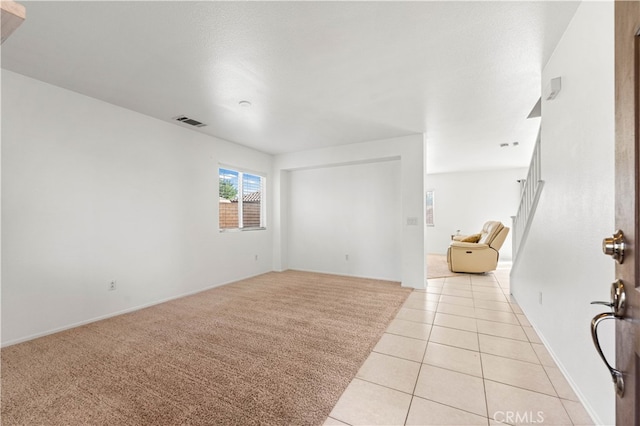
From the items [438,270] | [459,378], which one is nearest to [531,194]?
[459,378]

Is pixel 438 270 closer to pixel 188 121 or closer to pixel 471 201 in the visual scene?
pixel 471 201

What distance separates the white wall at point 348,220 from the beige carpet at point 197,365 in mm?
1706

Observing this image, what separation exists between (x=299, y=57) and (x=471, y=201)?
7328 millimetres

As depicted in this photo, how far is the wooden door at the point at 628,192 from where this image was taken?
607mm

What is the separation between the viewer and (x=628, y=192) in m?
0.64

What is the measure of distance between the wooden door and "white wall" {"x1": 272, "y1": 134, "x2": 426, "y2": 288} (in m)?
3.60

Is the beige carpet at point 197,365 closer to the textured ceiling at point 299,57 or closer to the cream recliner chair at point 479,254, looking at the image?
the textured ceiling at point 299,57

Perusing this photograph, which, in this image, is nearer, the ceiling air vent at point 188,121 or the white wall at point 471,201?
the ceiling air vent at point 188,121

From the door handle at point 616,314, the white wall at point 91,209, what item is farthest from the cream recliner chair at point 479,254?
the door handle at point 616,314

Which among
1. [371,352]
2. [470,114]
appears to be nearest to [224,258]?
[371,352]

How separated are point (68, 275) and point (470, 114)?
5.05 metres

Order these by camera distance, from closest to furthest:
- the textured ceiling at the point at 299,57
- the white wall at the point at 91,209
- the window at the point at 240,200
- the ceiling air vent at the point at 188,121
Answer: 1. the textured ceiling at the point at 299,57
2. the white wall at the point at 91,209
3. the ceiling air vent at the point at 188,121
4. the window at the point at 240,200

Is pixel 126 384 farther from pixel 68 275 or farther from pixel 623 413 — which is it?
pixel 623 413

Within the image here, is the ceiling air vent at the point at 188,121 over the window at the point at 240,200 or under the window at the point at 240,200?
over
